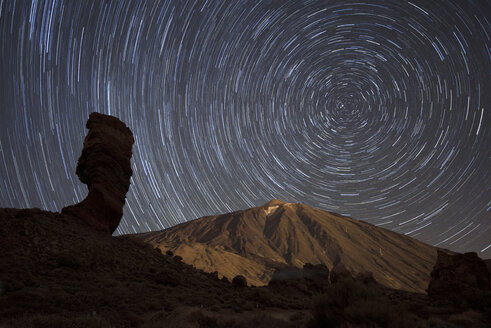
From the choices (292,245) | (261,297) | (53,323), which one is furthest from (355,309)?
(292,245)

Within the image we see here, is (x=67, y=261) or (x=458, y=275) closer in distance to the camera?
(x=67, y=261)

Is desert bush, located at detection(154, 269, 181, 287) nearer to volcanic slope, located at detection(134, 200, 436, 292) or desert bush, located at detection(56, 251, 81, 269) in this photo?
desert bush, located at detection(56, 251, 81, 269)

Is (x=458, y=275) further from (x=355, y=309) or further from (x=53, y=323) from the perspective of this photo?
(x=53, y=323)

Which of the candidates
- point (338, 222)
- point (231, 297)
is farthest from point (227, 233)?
point (231, 297)

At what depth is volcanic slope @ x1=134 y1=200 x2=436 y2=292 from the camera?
2827 inches

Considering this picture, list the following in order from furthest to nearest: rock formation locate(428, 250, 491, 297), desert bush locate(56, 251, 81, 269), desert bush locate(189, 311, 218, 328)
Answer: rock formation locate(428, 250, 491, 297)
desert bush locate(56, 251, 81, 269)
desert bush locate(189, 311, 218, 328)

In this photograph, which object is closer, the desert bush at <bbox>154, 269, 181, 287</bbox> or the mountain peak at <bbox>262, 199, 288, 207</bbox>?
the desert bush at <bbox>154, 269, 181, 287</bbox>

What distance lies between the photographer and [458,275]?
77.6 ft

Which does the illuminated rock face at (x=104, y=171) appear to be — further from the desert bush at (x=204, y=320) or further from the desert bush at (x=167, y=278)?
the desert bush at (x=204, y=320)

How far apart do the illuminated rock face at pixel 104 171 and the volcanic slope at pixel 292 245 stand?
137 ft

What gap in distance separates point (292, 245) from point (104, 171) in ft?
281

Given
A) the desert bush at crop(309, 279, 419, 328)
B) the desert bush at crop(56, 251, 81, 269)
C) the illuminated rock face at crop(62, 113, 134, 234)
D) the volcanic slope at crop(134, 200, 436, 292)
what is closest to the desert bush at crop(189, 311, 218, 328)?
the desert bush at crop(309, 279, 419, 328)

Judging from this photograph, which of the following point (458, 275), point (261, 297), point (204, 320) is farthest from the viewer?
point (458, 275)

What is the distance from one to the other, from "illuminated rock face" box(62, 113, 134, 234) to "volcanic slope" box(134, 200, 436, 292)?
41.6 metres
